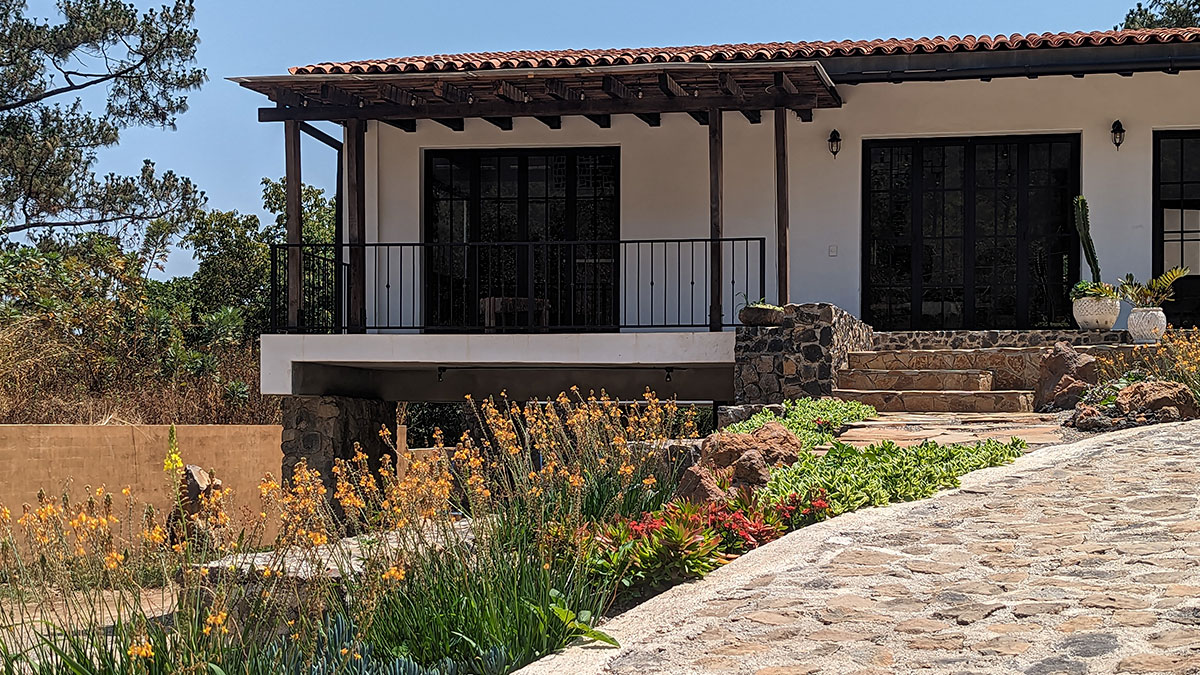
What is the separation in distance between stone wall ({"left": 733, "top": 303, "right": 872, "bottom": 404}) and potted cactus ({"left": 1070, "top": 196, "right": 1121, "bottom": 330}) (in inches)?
109

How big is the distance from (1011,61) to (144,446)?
382 inches

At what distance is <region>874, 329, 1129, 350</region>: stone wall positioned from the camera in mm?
12742

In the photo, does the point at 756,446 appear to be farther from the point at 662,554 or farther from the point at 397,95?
the point at 397,95

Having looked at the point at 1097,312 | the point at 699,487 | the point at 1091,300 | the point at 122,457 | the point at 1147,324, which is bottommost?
the point at 122,457

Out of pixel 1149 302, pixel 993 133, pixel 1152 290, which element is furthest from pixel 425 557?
pixel 993 133

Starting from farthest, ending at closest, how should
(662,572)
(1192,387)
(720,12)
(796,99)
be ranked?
(720,12) → (796,99) → (1192,387) → (662,572)

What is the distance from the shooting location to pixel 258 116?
41.1 ft

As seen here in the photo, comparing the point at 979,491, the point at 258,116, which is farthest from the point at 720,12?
the point at 979,491

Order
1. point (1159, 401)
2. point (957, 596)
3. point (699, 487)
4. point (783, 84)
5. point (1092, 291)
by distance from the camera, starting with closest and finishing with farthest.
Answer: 1. point (957, 596)
2. point (699, 487)
3. point (1159, 401)
4. point (783, 84)
5. point (1092, 291)

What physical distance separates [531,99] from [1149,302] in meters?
6.31

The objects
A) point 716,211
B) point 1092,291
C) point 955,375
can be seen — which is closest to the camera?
point 955,375

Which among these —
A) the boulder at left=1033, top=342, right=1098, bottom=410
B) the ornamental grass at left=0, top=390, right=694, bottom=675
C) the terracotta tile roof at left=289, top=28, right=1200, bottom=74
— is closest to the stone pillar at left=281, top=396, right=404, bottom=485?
the terracotta tile roof at left=289, top=28, right=1200, bottom=74

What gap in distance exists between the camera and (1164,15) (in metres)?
24.0

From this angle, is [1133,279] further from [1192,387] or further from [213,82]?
[213,82]
